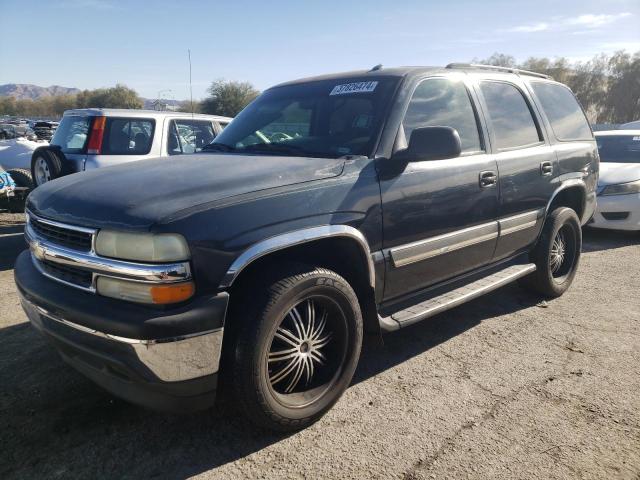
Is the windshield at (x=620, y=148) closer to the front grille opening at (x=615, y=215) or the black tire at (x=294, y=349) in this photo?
the front grille opening at (x=615, y=215)

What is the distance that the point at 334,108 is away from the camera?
331 cm

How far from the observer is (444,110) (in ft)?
11.3

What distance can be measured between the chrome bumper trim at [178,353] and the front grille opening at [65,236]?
1.18ft

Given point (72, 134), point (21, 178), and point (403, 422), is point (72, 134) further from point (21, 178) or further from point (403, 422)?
point (403, 422)

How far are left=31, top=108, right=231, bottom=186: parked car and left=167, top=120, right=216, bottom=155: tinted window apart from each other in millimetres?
14

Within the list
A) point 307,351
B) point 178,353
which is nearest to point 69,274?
point 178,353

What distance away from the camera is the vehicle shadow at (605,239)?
6816mm

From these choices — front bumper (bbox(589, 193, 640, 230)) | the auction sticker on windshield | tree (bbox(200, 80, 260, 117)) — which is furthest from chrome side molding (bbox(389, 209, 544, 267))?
tree (bbox(200, 80, 260, 117))

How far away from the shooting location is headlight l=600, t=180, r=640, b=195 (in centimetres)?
699

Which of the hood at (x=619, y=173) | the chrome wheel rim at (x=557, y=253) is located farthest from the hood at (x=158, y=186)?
the hood at (x=619, y=173)

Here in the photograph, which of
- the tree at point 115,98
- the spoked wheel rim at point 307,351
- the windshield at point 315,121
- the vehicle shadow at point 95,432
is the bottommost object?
the vehicle shadow at point 95,432

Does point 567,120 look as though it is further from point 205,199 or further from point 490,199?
point 205,199

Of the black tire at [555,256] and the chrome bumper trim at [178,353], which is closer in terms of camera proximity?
the chrome bumper trim at [178,353]

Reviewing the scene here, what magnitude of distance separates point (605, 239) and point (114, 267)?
24.2ft
